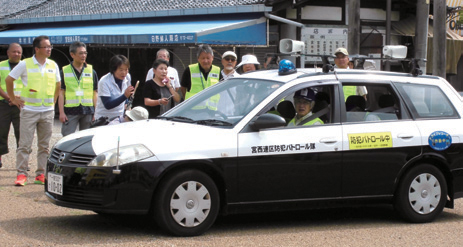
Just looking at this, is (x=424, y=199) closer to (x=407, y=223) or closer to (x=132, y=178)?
(x=407, y=223)

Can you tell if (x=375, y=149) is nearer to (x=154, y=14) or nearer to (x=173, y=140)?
(x=173, y=140)

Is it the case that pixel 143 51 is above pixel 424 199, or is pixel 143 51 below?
above

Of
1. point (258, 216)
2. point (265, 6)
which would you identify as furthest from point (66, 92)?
point (265, 6)

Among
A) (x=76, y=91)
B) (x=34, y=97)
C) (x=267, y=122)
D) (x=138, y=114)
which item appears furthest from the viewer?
(x=76, y=91)

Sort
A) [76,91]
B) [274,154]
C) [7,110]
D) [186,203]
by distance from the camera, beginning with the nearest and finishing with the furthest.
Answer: [186,203]
[274,154]
[76,91]
[7,110]

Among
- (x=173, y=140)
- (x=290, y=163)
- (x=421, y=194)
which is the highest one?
(x=173, y=140)

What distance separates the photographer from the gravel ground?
645cm

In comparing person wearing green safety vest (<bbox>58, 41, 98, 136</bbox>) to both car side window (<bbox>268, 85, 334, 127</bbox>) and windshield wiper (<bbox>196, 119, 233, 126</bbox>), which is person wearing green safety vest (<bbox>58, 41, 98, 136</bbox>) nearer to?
windshield wiper (<bbox>196, 119, 233, 126</bbox>)

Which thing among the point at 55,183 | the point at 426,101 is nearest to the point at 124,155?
the point at 55,183

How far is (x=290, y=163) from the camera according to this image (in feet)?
A: 22.8

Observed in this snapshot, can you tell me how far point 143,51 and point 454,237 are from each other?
15.6m

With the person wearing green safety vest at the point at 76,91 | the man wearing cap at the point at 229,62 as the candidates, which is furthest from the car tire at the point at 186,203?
the person wearing green safety vest at the point at 76,91

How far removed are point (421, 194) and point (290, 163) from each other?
158cm

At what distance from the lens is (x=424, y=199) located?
7664 millimetres
